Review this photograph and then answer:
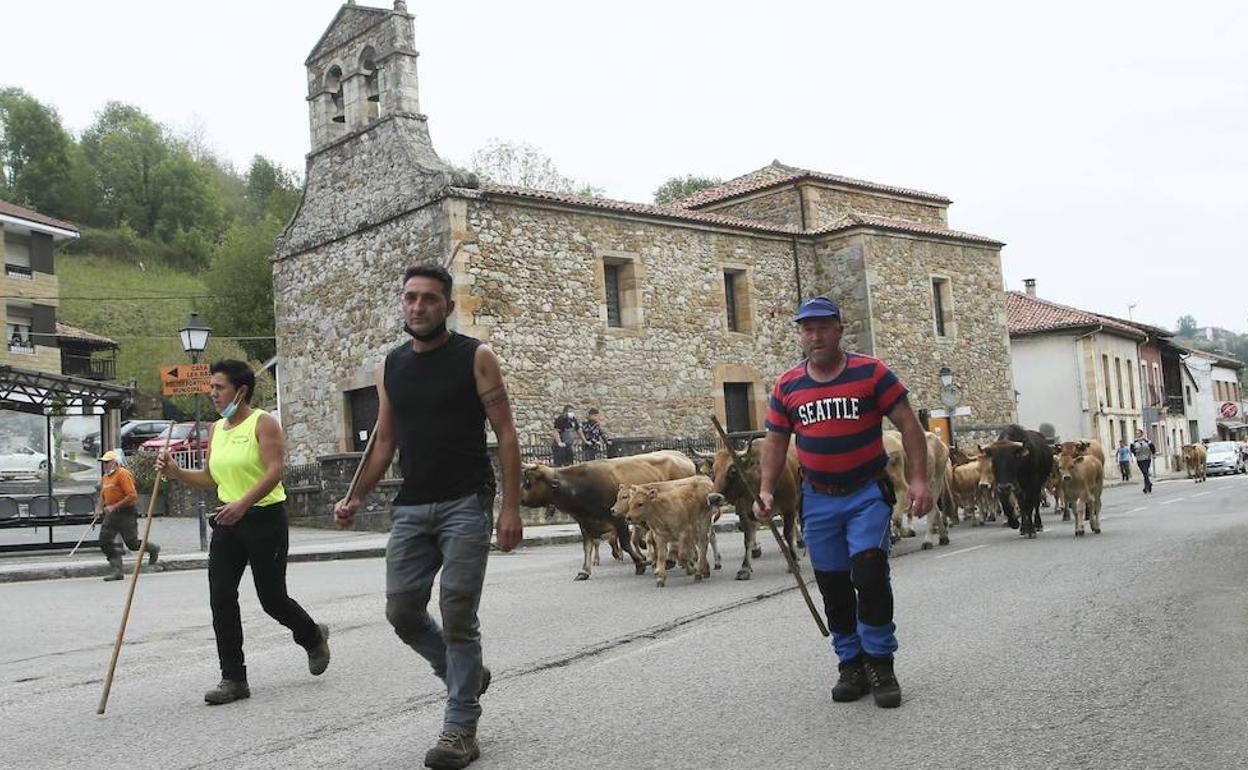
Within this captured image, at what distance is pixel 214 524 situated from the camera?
6.89 m

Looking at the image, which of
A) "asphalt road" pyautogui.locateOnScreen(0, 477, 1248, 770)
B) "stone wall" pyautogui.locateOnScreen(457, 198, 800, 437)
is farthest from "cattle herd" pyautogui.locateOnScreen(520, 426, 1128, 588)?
"stone wall" pyautogui.locateOnScreen(457, 198, 800, 437)

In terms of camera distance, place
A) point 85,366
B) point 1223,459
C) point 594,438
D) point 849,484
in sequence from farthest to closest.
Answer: point 85,366, point 1223,459, point 594,438, point 849,484

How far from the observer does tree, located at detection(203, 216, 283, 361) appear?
187ft

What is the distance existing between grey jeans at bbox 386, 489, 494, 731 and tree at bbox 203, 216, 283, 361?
5318 cm

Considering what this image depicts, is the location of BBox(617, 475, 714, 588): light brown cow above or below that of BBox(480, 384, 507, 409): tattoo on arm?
below

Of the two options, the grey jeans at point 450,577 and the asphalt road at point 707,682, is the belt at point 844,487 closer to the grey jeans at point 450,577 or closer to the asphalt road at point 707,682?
the asphalt road at point 707,682

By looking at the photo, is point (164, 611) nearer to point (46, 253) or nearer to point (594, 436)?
point (594, 436)

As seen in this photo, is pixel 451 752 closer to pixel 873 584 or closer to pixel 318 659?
pixel 873 584

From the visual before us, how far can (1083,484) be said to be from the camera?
1520 centimetres

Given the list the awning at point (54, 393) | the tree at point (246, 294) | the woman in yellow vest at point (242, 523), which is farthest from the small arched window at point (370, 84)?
the tree at point (246, 294)

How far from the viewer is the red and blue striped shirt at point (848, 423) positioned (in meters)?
5.82

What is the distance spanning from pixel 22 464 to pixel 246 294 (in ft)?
120

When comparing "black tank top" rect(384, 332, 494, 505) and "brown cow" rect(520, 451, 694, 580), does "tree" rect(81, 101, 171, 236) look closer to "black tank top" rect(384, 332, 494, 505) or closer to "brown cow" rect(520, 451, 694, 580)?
"brown cow" rect(520, 451, 694, 580)

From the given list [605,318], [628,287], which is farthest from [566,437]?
[628,287]
